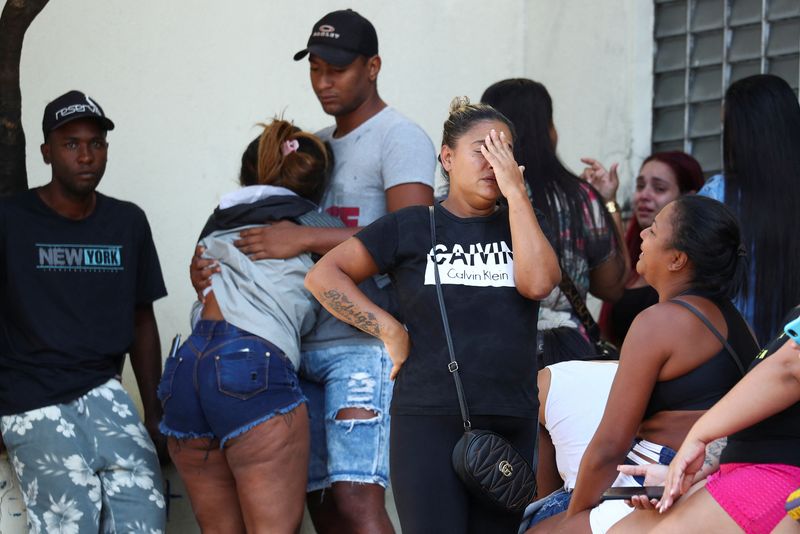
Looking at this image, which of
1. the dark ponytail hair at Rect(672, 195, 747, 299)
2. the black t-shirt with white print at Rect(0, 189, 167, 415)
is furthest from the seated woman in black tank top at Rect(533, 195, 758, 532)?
the black t-shirt with white print at Rect(0, 189, 167, 415)

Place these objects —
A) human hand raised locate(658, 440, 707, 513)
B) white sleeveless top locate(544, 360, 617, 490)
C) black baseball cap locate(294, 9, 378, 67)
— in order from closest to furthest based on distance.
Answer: human hand raised locate(658, 440, 707, 513)
white sleeveless top locate(544, 360, 617, 490)
black baseball cap locate(294, 9, 378, 67)

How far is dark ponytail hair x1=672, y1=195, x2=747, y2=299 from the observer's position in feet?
11.2

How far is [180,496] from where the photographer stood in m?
5.50

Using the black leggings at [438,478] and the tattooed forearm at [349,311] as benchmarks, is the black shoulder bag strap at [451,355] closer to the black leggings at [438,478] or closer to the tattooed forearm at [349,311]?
the black leggings at [438,478]

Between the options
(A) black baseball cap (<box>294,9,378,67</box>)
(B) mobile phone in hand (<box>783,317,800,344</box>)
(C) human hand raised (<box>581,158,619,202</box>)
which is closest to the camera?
(B) mobile phone in hand (<box>783,317,800,344</box>)

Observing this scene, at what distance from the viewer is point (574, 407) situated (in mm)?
3859

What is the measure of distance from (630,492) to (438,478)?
553 mm

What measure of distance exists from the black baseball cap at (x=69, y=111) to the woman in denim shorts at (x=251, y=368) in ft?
2.48

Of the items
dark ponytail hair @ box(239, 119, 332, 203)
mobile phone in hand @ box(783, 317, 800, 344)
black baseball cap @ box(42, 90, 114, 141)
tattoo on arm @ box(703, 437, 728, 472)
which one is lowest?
tattoo on arm @ box(703, 437, 728, 472)

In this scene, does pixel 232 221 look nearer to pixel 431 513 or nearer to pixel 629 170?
pixel 431 513

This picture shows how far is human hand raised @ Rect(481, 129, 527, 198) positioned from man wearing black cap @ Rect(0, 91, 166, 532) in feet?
6.50

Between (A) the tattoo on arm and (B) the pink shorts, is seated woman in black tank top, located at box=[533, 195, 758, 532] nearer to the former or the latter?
(A) the tattoo on arm

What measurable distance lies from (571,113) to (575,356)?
246cm

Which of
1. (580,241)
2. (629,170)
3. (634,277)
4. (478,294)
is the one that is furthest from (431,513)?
(629,170)
